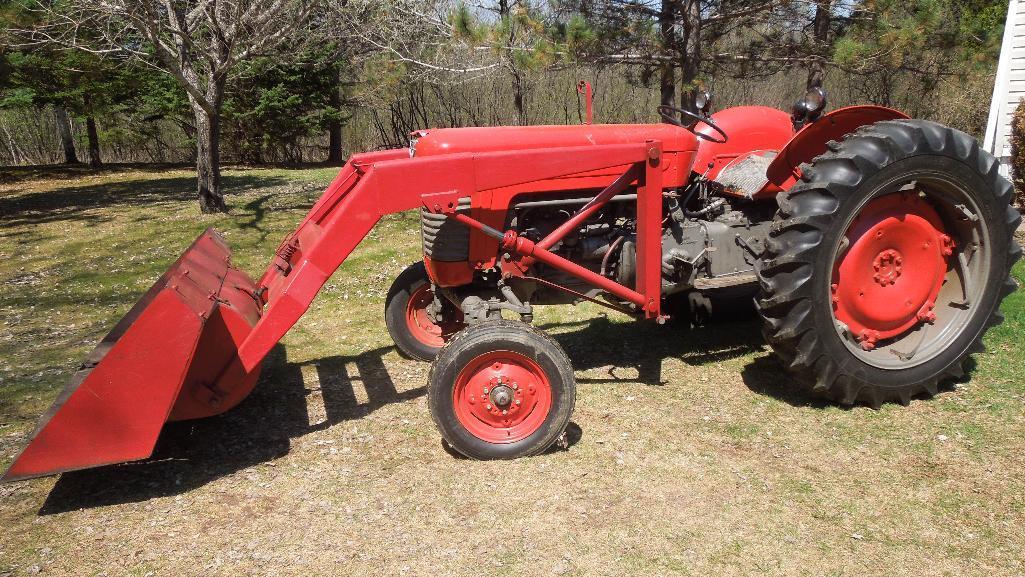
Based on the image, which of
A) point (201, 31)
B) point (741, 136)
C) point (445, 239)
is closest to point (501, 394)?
point (445, 239)

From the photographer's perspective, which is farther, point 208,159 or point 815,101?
point 208,159

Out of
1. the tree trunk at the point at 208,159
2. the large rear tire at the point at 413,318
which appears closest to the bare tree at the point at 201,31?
the tree trunk at the point at 208,159

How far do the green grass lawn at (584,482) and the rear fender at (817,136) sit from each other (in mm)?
1246

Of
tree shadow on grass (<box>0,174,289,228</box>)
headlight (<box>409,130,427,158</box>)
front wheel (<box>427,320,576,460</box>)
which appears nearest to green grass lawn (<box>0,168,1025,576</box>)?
front wheel (<box>427,320,576,460</box>)

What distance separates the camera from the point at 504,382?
3.24 metres

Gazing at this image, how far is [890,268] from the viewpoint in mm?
3705

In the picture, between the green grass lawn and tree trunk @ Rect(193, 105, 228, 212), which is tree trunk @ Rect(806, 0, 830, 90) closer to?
the green grass lawn

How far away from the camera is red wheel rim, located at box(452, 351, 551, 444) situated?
323cm

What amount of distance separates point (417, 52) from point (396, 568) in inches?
427

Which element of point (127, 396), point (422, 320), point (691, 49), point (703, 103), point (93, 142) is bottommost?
point (422, 320)

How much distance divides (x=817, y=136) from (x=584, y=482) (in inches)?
94.4

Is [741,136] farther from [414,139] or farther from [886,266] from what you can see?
[414,139]

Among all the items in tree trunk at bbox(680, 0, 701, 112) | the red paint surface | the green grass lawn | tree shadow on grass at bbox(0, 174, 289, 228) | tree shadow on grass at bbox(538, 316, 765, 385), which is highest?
tree trunk at bbox(680, 0, 701, 112)

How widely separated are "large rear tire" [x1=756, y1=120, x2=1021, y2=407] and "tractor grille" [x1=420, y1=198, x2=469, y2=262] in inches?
62.8
